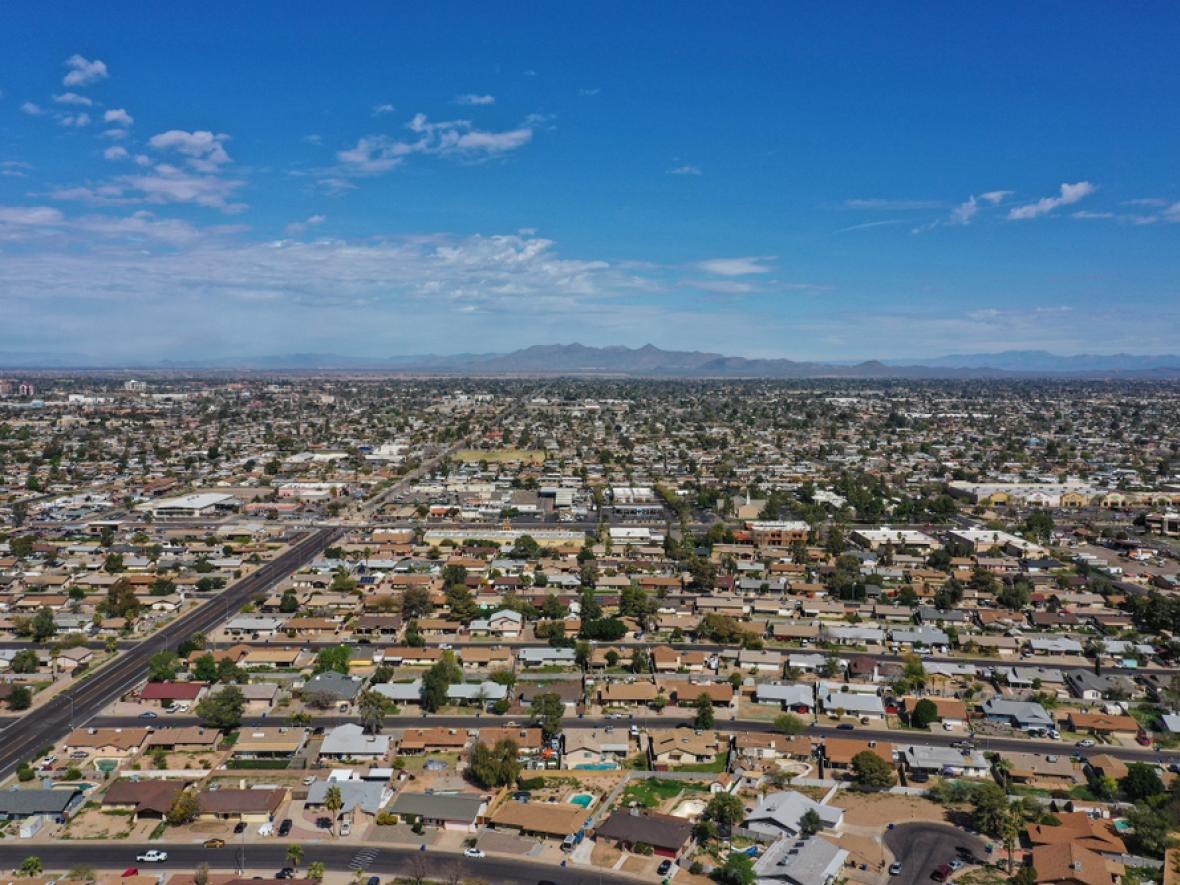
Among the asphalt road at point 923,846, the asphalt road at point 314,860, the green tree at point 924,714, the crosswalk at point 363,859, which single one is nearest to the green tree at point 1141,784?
the asphalt road at point 923,846

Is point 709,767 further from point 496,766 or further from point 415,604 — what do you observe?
point 415,604

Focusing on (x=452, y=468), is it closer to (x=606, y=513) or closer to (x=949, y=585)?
(x=606, y=513)

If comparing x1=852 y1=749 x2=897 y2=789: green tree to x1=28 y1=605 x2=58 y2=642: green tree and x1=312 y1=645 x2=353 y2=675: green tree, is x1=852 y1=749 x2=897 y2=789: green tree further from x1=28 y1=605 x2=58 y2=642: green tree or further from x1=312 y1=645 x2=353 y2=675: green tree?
x1=28 y1=605 x2=58 y2=642: green tree

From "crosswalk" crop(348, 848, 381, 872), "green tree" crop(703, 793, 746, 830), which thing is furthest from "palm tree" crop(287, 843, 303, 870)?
"green tree" crop(703, 793, 746, 830)

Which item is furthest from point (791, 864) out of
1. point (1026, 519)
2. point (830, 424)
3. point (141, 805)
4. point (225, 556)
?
point (830, 424)

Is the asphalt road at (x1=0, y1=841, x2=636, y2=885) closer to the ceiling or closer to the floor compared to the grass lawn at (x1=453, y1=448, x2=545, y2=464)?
closer to the floor

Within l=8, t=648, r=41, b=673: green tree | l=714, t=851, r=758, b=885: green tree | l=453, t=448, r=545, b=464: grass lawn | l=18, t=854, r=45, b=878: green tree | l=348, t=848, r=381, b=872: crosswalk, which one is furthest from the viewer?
l=453, t=448, r=545, b=464: grass lawn

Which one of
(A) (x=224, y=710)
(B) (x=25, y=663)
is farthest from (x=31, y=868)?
(B) (x=25, y=663)
